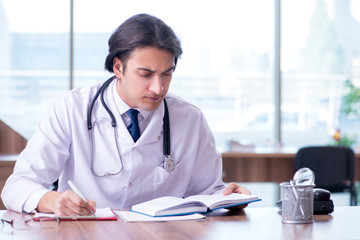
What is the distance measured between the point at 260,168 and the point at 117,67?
2.42 m

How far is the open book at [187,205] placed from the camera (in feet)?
5.26

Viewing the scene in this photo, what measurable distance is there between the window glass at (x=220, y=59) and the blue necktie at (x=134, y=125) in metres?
3.03

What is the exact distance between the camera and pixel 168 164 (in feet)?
6.57

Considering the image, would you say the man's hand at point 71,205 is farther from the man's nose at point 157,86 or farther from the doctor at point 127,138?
the man's nose at point 157,86

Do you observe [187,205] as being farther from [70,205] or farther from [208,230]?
[70,205]

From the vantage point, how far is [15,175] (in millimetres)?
1806

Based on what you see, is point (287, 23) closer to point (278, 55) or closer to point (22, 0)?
point (278, 55)

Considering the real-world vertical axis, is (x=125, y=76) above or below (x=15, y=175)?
above

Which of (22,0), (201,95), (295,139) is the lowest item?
(295,139)

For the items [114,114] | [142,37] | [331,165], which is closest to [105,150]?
[114,114]

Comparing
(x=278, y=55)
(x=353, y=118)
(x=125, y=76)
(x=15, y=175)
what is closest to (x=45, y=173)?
(x=15, y=175)

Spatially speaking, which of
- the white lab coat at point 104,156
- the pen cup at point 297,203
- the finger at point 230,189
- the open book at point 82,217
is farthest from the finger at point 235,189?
the open book at point 82,217

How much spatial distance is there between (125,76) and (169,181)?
414mm

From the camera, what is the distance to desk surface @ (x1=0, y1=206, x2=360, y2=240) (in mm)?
1345
